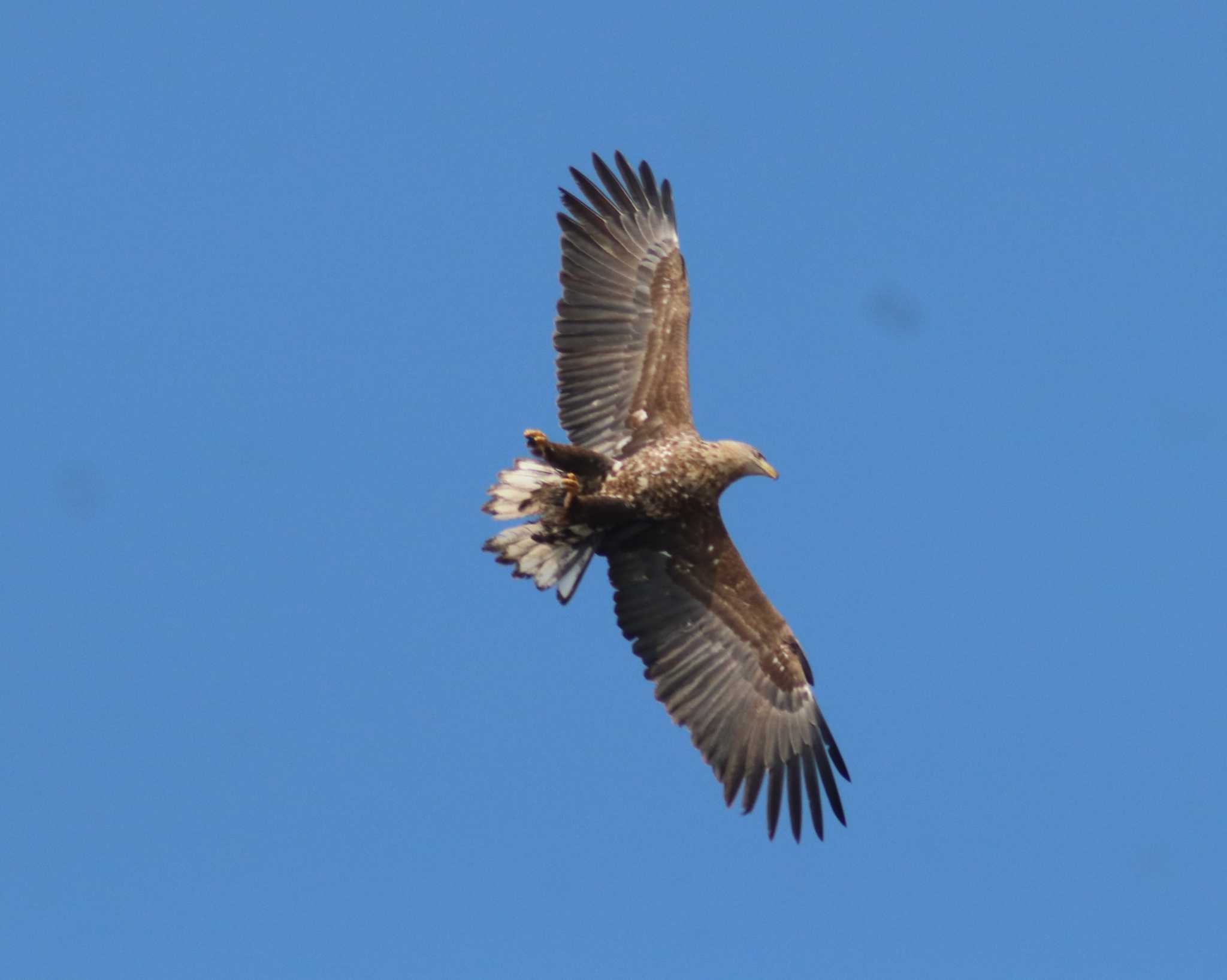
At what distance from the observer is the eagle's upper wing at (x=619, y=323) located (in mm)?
13242

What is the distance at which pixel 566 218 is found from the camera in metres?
13.6

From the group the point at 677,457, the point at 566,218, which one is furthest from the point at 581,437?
the point at 566,218

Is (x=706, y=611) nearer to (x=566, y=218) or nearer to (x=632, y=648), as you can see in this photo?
(x=632, y=648)

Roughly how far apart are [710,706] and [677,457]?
1760mm

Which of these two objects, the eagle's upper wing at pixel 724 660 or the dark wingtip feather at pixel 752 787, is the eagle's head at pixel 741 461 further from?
the dark wingtip feather at pixel 752 787

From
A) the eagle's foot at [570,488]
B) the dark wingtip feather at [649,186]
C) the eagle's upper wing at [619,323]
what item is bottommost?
the eagle's foot at [570,488]

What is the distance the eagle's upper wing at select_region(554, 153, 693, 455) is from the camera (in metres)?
13.2

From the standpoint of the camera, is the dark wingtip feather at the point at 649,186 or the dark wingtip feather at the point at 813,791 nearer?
the dark wingtip feather at the point at 813,791

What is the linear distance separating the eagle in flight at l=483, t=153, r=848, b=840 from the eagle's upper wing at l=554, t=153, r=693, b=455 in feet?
0.03

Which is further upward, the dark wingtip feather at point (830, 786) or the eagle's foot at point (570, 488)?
the eagle's foot at point (570, 488)

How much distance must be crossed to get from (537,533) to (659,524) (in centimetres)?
86

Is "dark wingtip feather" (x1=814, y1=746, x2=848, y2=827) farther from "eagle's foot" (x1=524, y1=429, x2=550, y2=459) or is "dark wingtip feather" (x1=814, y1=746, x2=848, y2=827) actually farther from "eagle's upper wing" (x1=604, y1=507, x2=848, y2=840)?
"eagle's foot" (x1=524, y1=429, x2=550, y2=459)

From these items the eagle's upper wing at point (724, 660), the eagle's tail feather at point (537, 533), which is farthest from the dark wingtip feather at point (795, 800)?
the eagle's tail feather at point (537, 533)

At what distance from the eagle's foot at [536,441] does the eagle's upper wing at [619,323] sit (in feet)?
2.46
